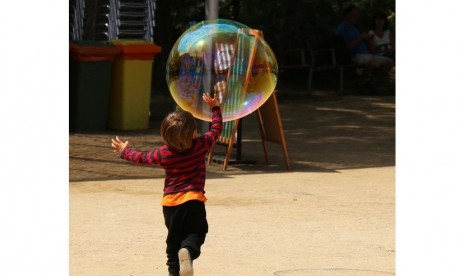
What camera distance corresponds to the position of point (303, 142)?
50.8 ft

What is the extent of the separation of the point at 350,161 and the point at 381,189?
2.25 meters

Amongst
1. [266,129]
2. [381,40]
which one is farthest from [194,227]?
[381,40]

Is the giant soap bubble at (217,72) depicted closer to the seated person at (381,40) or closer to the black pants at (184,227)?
the black pants at (184,227)

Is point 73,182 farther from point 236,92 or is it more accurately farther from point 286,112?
point 286,112

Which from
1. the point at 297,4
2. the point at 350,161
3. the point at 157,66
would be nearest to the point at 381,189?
the point at 350,161

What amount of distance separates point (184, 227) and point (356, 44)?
14922mm

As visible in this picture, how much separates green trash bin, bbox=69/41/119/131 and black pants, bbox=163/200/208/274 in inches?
380

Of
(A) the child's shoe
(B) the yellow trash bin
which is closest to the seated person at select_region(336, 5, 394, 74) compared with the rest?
(B) the yellow trash bin

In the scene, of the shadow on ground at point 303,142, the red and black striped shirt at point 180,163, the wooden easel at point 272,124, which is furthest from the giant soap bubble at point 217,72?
A: the shadow on ground at point 303,142

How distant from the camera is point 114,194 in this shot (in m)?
10.7

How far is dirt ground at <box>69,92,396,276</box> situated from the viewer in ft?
24.8

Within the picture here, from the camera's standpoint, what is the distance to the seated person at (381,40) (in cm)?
2178

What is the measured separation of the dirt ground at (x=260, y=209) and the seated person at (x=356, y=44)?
4.57 meters

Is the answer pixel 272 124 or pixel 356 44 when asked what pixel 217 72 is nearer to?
pixel 272 124
